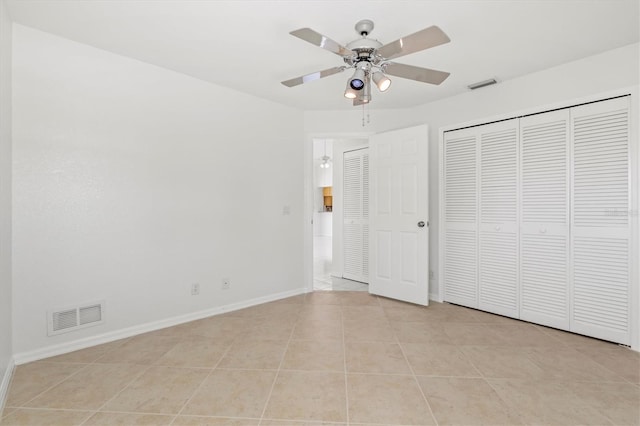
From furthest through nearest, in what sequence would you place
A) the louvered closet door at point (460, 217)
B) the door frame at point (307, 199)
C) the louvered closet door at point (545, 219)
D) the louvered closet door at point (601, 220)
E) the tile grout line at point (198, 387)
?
the door frame at point (307, 199) < the louvered closet door at point (460, 217) < the louvered closet door at point (545, 219) < the louvered closet door at point (601, 220) < the tile grout line at point (198, 387)

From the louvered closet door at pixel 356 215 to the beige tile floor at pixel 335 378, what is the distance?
179 centimetres

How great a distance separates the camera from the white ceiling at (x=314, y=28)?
2.03m

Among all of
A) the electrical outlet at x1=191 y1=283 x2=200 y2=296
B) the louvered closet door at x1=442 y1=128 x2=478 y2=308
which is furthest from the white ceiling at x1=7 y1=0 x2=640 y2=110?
the electrical outlet at x1=191 y1=283 x2=200 y2=296

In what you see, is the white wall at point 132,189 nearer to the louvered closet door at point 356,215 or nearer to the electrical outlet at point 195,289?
A: the electrical outlet at point 195,289

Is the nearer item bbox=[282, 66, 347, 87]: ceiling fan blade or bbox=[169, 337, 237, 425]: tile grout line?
bbox=[169, 337, 237, 425]: tile grout line

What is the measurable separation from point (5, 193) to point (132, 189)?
807mm

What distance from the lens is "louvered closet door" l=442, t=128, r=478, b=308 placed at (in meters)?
3.50

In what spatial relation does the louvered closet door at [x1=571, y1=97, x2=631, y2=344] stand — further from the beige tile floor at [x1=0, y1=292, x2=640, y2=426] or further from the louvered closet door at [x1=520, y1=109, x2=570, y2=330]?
the beige tile floor at [x1=0, y1=292, x2=640, y2=426]

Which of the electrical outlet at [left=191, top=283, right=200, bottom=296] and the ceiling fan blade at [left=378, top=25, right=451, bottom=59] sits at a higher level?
the ceiling fan blade at [left=378, top=25, right=451, bottom=59]

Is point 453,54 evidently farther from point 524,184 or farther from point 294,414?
point 294,414

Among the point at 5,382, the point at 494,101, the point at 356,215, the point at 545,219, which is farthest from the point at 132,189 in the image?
the point at 545,219

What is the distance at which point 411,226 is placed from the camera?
3691 millimetres

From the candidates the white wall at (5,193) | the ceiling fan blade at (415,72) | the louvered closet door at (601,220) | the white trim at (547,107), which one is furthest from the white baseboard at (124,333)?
the louvered closet door at (601,220)

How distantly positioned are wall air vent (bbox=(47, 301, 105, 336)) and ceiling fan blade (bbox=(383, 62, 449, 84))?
2933 mm
